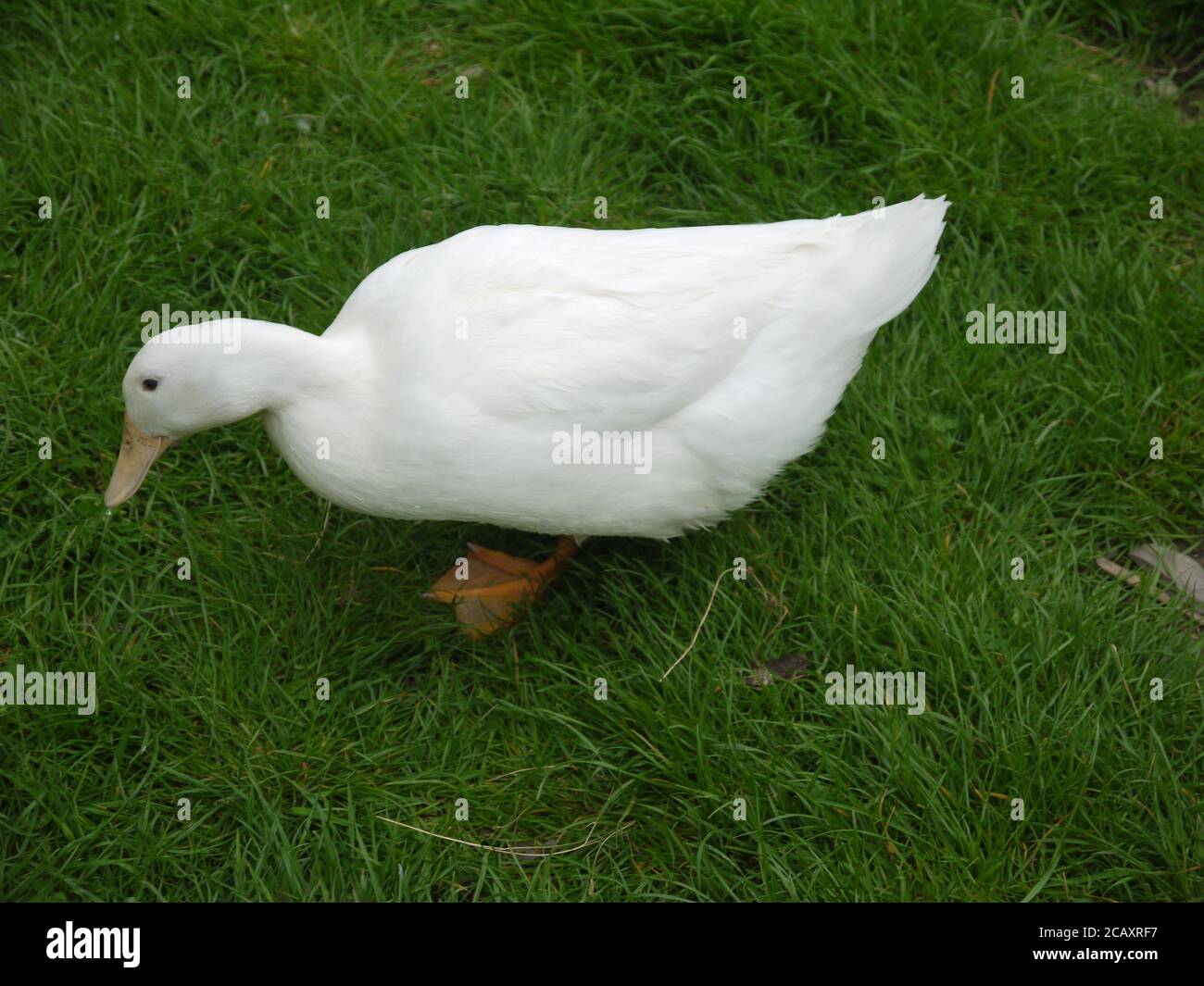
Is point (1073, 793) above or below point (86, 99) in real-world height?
below

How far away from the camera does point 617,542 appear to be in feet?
11.7

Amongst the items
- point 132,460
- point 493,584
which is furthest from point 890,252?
point 132,460

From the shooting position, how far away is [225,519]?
351cm

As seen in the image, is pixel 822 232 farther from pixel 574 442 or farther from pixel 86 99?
pixel 86 99

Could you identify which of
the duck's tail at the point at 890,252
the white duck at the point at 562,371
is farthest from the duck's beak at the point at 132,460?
the duck's tail at the point at 890,252

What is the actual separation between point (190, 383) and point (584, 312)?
963mm

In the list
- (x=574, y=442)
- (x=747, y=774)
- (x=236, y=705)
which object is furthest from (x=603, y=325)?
(x=236, y=705)

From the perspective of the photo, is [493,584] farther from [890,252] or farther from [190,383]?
[890,252]

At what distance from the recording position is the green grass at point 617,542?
2977mm

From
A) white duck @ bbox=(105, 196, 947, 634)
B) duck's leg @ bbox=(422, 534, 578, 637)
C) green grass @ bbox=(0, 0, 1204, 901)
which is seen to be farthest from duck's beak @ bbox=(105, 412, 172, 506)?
duck's leg @ bbox=(422, 534, 578, 637)

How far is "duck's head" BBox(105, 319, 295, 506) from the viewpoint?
2730 millimetres

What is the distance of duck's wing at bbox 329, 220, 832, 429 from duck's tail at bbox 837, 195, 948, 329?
0.10m

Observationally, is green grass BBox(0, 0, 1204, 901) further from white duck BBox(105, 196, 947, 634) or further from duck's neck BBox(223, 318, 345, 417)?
duck's neck BBox(223, 318, 345, 417)

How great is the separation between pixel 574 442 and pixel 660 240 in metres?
0.64
